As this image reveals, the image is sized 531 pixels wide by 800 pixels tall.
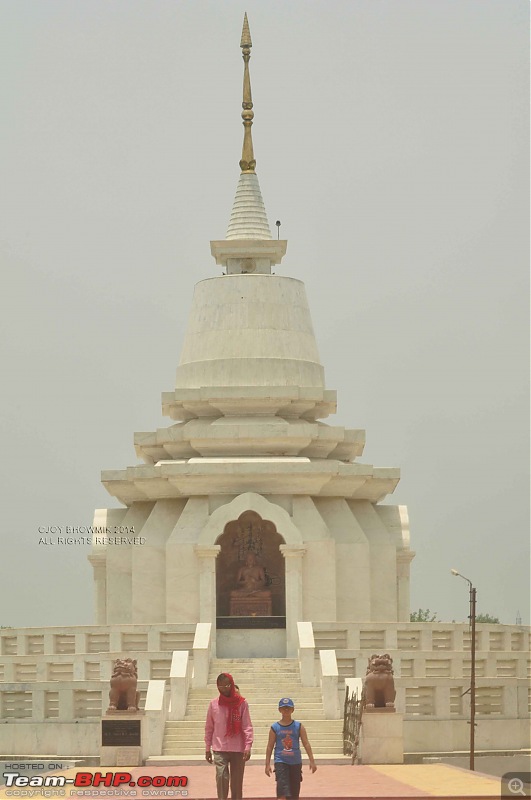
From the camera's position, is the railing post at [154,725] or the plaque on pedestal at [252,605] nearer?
the railing post at [154,725]

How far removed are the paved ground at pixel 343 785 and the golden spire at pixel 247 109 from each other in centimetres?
2111

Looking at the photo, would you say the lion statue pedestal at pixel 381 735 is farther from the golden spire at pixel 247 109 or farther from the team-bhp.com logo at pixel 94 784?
the golden spire at pixel 247 109

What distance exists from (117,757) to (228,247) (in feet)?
58.4

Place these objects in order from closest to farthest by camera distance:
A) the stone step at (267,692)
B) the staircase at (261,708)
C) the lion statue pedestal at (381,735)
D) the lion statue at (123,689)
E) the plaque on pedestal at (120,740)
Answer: the lion statue pedestal at (381,735), the plaque on pedestal at (120,740), the lion statue at (123,689), the staircase at (261,708), the stone step at (267,692)

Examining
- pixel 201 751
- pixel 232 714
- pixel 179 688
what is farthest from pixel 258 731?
pixel 232 714

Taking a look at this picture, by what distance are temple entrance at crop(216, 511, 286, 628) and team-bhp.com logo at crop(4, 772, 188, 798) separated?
14.9 metres

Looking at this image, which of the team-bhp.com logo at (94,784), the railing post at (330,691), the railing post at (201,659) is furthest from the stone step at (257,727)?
the team-bhp.com logo at (94,784)

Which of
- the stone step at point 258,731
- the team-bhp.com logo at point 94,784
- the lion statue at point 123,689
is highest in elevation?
the lion statue at point 123,689

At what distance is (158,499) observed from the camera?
44.9m

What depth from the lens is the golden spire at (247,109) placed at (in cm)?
4762

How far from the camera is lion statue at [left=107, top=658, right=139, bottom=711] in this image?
32438mm

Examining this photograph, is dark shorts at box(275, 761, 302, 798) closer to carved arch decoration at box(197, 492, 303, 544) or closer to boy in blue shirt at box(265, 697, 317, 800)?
boy in blue shirt at box(265, 697, 317, 800)

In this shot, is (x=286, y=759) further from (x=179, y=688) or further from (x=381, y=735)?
(x=179, y=688)

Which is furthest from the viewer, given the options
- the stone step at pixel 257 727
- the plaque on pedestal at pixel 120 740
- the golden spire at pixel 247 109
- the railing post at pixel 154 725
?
the golden spire at pixel 247 109
